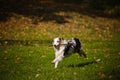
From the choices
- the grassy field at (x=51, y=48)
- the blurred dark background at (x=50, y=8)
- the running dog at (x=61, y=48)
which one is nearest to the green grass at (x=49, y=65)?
the grassy field at (x=51, y=48)

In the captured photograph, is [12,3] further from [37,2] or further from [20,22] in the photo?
[20,22]

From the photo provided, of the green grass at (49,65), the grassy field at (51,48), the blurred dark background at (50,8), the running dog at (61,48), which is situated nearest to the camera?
the green grass at (49,65)

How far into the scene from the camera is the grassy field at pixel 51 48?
827cm

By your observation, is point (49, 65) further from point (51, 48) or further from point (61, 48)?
point (51, 48)

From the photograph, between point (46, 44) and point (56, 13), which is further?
point (56, 13)

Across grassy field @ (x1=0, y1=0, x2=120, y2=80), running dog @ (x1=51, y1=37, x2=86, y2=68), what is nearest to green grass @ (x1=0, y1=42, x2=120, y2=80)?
grassy field @ (x1=0, y1=0, x2=120, y2=80)

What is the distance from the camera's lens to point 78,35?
54.7 feet

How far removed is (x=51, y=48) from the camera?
41.7 ft

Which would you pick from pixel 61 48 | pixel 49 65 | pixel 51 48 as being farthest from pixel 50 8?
pixel 61 48

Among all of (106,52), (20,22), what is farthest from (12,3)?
(106,52)

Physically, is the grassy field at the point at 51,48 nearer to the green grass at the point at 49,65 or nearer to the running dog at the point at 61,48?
the green grass at the point at 49,65

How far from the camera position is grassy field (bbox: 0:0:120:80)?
8.27 meters

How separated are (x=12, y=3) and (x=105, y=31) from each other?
8.75m

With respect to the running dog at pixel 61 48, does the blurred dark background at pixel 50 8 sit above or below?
below
